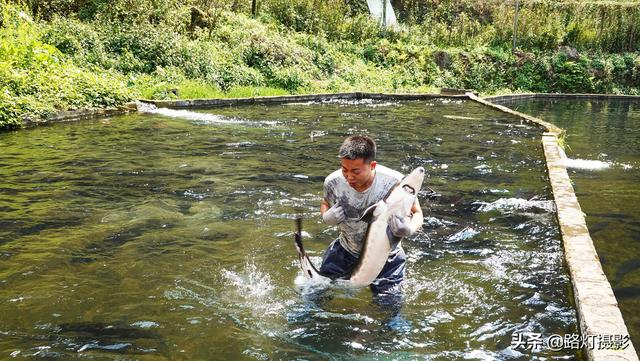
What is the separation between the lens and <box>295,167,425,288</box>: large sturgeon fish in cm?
420

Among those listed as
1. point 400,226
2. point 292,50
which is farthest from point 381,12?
point 400,226

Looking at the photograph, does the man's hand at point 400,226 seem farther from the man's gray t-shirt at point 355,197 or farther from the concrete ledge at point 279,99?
the concrete ledge at point 279,99

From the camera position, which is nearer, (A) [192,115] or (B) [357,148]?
(B) [357,148]

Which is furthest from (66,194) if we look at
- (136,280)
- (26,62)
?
(26,62)

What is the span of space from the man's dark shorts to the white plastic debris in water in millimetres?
29127

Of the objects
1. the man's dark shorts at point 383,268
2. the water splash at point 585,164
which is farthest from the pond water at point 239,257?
the water splash at point 585,164

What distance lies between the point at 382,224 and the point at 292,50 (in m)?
22.0

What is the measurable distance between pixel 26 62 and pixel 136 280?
41.6 ft

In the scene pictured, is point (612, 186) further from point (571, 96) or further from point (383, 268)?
point (571, 96)

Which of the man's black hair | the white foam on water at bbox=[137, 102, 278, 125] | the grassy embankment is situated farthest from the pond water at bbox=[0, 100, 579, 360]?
the grassy embankment

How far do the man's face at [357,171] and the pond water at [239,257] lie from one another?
110cm

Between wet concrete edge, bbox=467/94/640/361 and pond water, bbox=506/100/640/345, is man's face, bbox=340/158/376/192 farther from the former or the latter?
pond water, bbox=506/100/640/345

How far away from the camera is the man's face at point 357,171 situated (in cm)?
425

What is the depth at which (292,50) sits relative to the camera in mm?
25344
